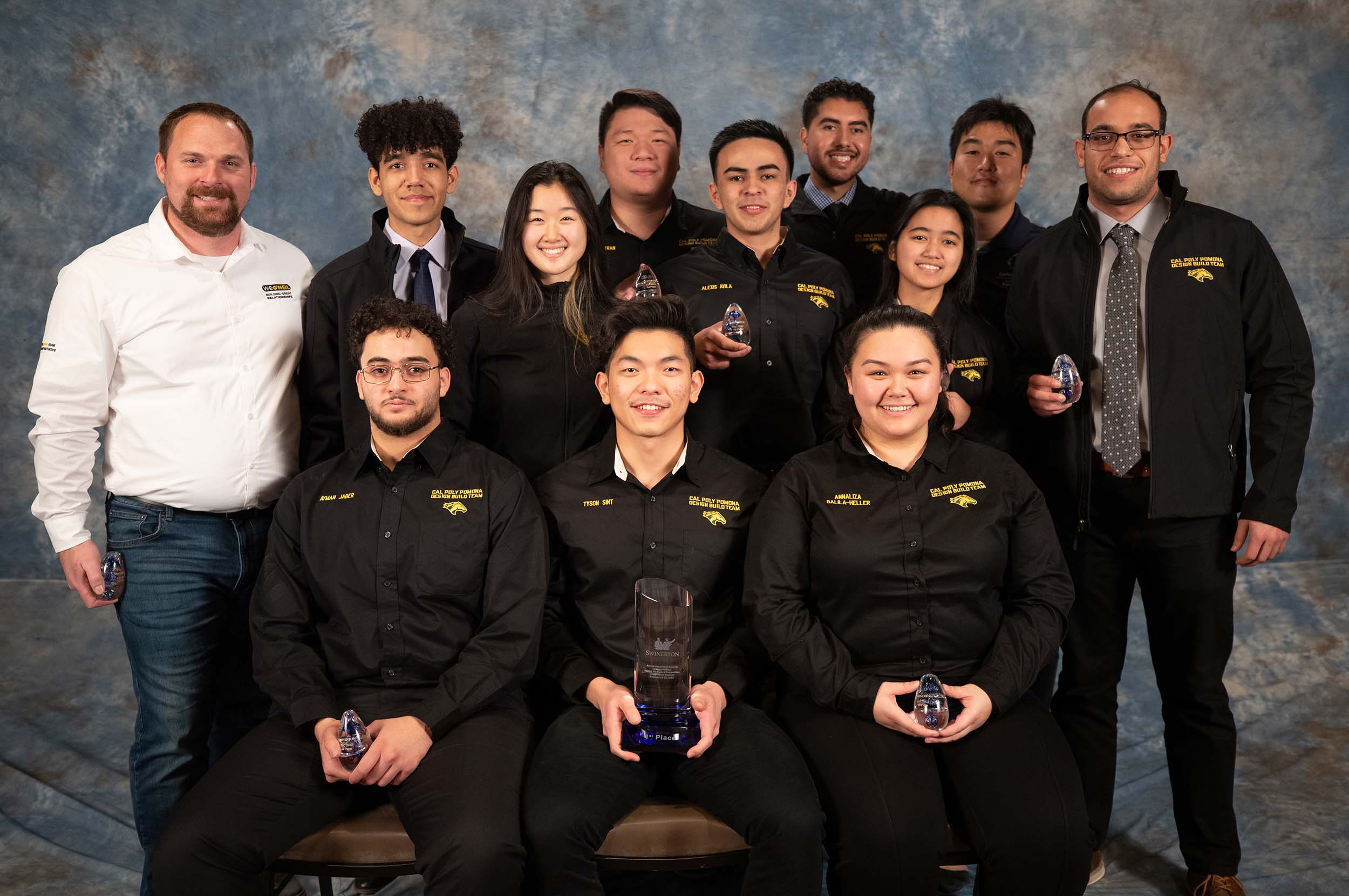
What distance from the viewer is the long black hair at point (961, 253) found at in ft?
13.6

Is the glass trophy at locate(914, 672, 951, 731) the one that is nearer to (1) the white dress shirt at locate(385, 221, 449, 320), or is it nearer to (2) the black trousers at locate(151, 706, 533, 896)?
(2) the black trousers at locate(151, 706, 533, 896)

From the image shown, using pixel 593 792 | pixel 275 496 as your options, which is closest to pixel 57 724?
pixel 275 496

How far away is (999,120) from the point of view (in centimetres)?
496

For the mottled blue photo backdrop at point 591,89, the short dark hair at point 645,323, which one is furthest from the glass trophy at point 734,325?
the mottled blue photo backdrop at point 591,89

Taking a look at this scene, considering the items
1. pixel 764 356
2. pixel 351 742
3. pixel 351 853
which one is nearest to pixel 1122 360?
pixel 764 356

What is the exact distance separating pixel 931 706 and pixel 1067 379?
128cm

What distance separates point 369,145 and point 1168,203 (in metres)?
2.81

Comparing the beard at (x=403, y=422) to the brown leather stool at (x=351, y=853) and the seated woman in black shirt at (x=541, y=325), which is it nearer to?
the seated woman in black shirt at (x=541, y=325)

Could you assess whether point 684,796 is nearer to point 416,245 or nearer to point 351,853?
point 351,853

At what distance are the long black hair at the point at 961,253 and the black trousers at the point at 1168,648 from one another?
0.79 metres

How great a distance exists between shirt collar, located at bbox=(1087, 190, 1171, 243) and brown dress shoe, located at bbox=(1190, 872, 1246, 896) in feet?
7.05

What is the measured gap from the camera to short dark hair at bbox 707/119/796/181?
14.3 feet

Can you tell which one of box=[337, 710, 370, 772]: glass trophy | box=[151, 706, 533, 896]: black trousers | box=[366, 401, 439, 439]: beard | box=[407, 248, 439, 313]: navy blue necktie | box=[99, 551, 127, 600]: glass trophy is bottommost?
box=[151, 706, 533, 896]: black trousers

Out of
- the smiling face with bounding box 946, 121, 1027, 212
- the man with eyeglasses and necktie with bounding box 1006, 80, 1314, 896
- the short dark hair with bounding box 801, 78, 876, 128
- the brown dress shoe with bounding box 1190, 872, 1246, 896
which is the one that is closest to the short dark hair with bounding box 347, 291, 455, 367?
the man with eyeglasses and necktie with bounding box 1006, 80, 1314, 896
